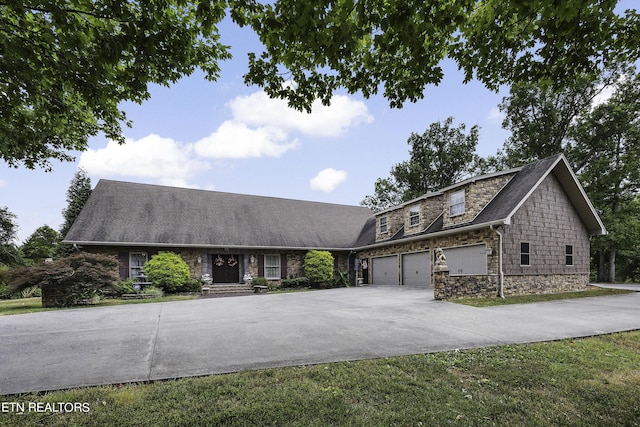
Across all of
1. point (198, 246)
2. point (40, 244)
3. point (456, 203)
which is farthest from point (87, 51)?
point (40, 244)

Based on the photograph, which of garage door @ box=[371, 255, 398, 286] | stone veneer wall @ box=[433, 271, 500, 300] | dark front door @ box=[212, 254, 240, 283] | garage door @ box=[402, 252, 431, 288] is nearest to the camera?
stone veneer wall @ box=[433, 271, 500, 300]

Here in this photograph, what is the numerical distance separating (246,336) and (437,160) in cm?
2966

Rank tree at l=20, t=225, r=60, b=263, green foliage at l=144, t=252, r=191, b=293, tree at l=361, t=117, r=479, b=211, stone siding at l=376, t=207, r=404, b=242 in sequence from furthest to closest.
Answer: tree at l=20, t=225, r=60, b=263 < tree at l=361, t=117, r=479, b=211 < stone siding at l=376, t=207, r=404, b=242 < green foliage at l=144, t=252, r=191, b=293

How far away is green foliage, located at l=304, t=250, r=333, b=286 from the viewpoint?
62.8 ft

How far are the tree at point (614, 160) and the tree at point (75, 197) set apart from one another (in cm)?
3622

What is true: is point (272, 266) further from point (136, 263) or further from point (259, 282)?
point (136, 263)

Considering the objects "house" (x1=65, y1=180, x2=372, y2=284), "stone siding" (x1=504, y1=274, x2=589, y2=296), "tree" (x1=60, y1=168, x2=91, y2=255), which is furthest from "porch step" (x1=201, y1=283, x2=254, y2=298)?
"tree" (x1=60, y1=168, x2=91, y2=255)

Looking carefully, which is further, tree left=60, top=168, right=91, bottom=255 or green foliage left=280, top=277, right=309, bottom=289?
tree left=60, top=168, right=91, bottom=255

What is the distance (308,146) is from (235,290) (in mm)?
10228

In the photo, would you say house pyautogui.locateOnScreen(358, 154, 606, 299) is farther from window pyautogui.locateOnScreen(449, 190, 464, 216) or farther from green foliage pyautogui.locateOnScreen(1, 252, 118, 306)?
green foliage pyautogui.locateOnScreen(1, 252, 118, 306)

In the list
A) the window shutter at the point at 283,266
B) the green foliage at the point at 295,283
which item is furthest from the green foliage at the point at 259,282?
the window shutter at the point at 283,266

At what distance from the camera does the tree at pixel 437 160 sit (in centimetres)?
3111

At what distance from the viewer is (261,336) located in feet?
19.4

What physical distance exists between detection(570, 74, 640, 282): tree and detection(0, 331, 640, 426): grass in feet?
78.0
